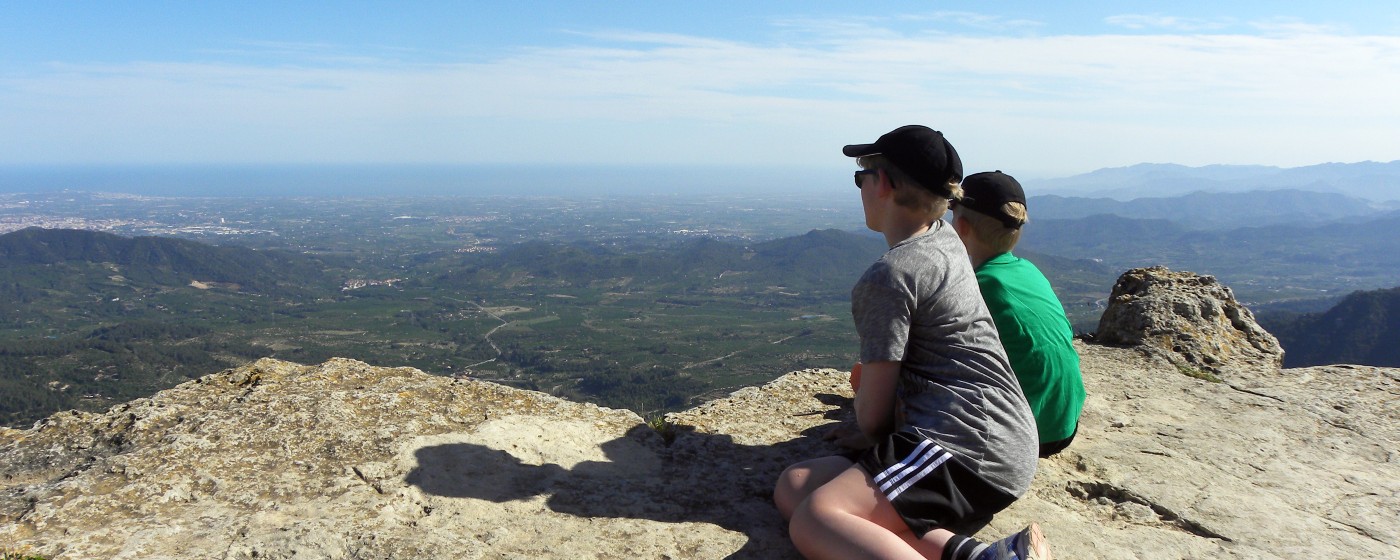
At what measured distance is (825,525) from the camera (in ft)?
11.8

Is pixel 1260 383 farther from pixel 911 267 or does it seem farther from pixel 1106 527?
pixel 911 267

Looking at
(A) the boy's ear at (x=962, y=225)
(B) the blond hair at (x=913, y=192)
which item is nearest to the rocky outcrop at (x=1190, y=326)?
(A) the boy's ear at (x=962, y=225)

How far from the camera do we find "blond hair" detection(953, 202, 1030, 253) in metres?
5.01

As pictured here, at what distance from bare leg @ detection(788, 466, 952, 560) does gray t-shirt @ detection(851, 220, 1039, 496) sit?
449 millimetres

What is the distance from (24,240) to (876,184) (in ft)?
734

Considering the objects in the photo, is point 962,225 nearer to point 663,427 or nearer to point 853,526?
point 853,526

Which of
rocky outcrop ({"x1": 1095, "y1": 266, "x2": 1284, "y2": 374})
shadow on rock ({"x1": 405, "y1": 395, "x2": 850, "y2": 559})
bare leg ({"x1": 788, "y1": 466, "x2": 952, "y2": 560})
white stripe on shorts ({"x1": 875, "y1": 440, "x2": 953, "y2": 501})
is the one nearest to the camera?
bare leg ({"x1": 788, "y1": 466, "x2": 952, "y2": 560})

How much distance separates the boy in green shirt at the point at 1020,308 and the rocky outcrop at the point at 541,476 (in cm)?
60

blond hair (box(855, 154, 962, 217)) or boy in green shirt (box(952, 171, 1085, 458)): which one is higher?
blond hair (box(855, 154, 962, 217))

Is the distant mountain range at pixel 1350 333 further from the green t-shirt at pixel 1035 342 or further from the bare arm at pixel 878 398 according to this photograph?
the bare arm at pixel 878 398

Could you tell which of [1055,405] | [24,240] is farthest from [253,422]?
[24,240]

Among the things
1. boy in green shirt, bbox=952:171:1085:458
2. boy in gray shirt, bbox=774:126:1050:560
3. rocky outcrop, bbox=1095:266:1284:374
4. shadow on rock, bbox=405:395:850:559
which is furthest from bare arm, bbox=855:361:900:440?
rocky outcrop, bbox=1095:266:1284:374

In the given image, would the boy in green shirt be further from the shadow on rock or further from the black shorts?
the shadow on rock

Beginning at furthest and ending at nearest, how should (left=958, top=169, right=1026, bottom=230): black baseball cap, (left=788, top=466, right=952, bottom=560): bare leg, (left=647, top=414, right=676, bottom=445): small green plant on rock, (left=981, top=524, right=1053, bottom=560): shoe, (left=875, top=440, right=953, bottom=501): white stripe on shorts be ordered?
(left=647, top=414, right=676, bottom=445): small green plant on rock, (left=958, top=169, right=1026, bottom=230): black baseball cap, (left=875, top=440, right=953, bottom=501): white stripe on shorts, (left=788, top=466, right=952, bottom=560): bare leg, (left=981, top=524, right=1053, bottom=560): shoe
